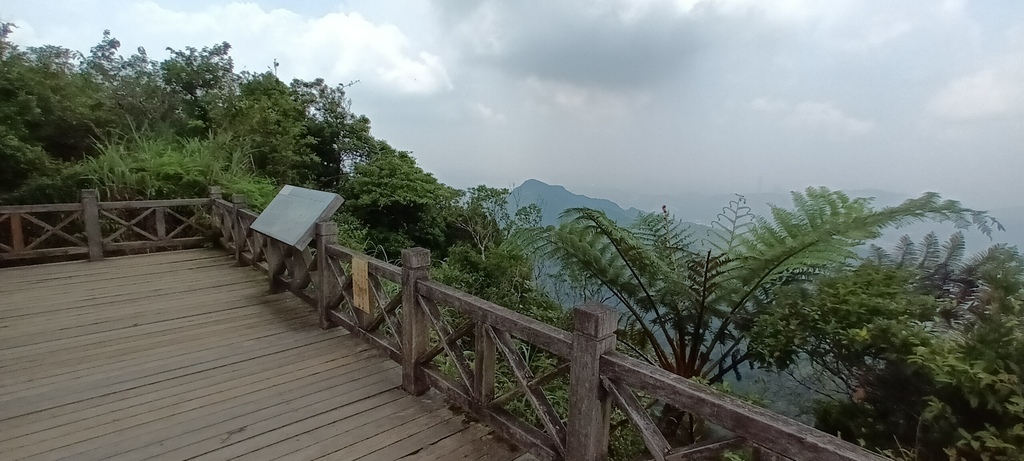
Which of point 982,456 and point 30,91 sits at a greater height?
point 30,91

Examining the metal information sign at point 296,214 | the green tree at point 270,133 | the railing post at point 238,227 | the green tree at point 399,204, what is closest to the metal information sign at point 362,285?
the metal information sign at point 296,214

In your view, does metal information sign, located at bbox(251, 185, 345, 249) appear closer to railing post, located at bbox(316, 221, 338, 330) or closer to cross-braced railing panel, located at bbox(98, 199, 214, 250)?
railing post, located at bbox(316, 221, 338, 330)

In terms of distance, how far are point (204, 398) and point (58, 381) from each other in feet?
3.22

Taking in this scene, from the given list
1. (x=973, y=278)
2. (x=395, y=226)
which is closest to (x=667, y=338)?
(x=973, y=278)

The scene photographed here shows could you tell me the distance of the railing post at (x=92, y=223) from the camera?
214 inches

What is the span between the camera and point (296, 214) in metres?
3.91

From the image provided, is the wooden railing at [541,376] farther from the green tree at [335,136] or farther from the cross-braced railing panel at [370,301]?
the green tree at [335,136]

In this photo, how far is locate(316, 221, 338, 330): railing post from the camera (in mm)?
3562

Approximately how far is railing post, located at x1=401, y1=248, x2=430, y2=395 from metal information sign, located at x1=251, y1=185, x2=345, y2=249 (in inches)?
44.6

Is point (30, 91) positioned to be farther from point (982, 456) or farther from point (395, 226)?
point (982, 456)

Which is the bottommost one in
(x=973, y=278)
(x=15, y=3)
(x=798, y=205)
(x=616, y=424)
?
(x=616, y=424)

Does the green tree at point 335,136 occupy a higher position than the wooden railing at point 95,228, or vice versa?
the green tree at point 335,136

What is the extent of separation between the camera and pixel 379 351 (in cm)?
335

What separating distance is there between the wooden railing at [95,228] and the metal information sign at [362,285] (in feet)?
13.4
